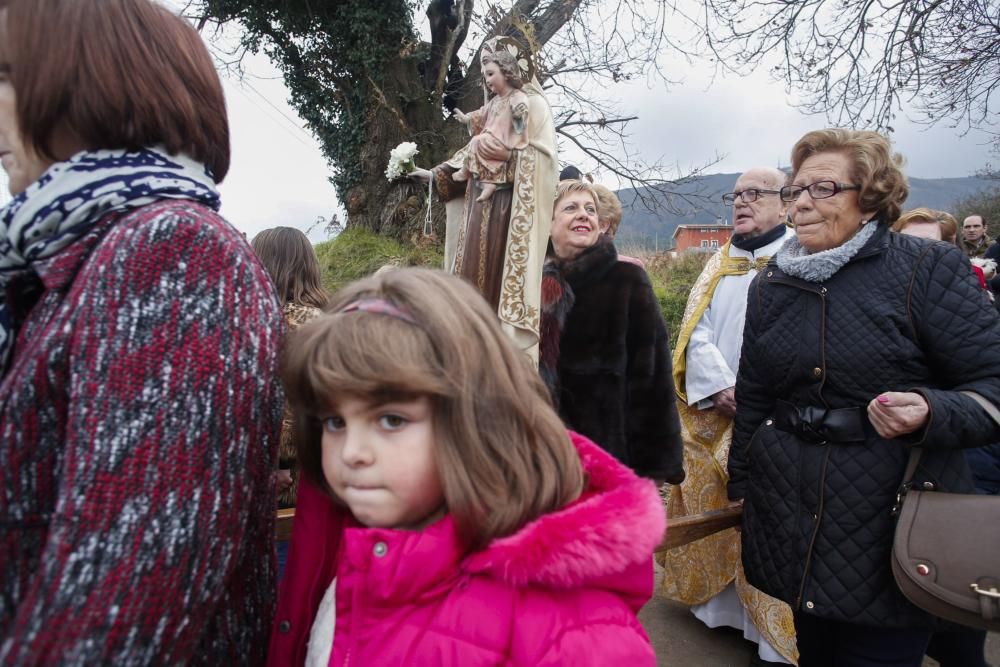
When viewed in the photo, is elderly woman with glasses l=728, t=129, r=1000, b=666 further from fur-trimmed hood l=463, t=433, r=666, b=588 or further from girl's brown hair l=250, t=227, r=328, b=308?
girl's brown hair l=250, t=227, r=328, b=308

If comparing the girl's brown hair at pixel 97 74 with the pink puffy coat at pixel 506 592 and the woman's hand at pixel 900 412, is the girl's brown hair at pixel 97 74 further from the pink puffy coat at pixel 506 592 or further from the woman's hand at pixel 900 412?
the woman's hand at pixel 900 412

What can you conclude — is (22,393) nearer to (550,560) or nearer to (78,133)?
(78,133)

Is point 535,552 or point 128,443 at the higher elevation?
point 128,443

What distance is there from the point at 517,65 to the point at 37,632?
2.29m

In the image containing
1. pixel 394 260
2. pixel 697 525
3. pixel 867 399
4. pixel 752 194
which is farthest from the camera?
pixel 394 260

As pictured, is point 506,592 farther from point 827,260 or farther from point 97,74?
point 827,260

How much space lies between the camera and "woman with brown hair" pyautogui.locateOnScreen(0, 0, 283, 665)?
0.69m

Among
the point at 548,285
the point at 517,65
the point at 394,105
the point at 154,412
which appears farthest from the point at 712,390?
the point at 394,105

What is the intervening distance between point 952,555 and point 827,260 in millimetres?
827

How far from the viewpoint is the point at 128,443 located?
2.30 ft

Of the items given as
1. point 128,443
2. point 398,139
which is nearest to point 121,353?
point 128,443

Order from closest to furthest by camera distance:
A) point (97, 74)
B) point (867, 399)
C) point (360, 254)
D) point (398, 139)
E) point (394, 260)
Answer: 1. point (97, 74)
2. point (867, 399)
3. point (394, 260)
4. point (360, 254)
5. point (398, 139)

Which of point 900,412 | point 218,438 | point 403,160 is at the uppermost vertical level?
point 403,160

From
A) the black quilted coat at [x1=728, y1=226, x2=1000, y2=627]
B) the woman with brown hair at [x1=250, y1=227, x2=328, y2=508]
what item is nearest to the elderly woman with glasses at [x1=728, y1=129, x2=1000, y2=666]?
the black quilted coat at [x1=728, y1=226, x2=1000, y2=627]
